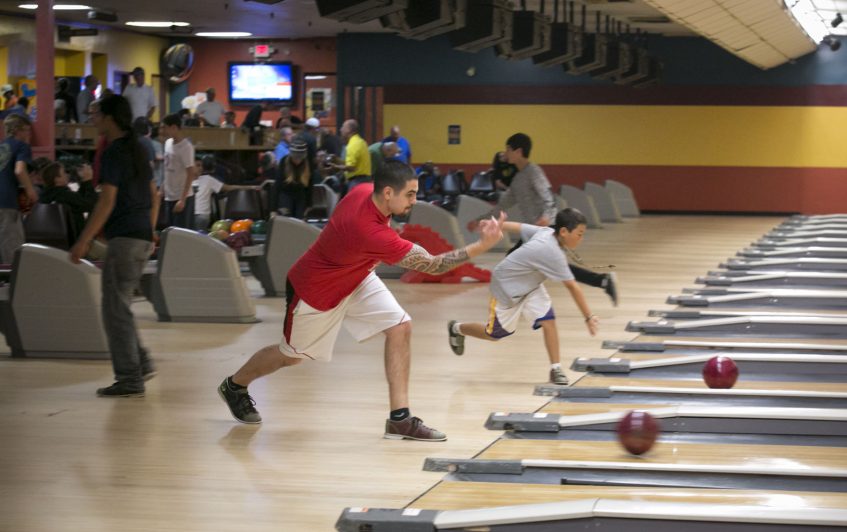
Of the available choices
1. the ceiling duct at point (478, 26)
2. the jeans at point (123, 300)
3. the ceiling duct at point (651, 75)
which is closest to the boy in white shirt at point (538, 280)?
the jeans at point (123, 300)

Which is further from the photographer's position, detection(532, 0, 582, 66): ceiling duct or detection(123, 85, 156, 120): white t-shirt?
detection(123, 85, 156, 120): white t-shirt

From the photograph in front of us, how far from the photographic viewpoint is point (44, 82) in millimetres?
11602

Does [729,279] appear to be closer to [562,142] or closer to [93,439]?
[93,439]

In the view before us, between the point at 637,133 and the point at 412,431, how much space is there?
18.5 metres

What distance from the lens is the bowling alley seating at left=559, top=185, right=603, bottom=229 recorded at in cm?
1798

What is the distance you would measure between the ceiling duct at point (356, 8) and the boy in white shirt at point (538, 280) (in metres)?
2.52

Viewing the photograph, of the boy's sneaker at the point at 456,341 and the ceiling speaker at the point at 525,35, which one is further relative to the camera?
the ceiling speaker at the point at 525,35

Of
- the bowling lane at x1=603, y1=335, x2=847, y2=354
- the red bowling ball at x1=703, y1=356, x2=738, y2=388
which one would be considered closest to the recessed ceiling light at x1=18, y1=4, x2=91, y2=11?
the bowling lane at x1=603, y1=335, x2=847, y2=354

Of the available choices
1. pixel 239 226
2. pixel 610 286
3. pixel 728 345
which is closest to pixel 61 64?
pixel 239 226

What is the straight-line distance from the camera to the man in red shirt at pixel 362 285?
4.72m

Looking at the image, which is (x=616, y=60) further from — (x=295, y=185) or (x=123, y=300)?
(x=123, y=300)

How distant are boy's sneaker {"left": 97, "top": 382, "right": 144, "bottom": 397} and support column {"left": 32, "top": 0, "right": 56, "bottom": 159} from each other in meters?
6.25

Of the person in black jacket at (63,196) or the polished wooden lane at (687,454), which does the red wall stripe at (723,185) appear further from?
the polished wooden lane at (687,454)

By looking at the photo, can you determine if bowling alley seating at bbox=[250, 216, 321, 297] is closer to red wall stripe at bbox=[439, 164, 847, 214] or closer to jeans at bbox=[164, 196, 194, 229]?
jeans at bbox=[164, 196, 194, 229]
